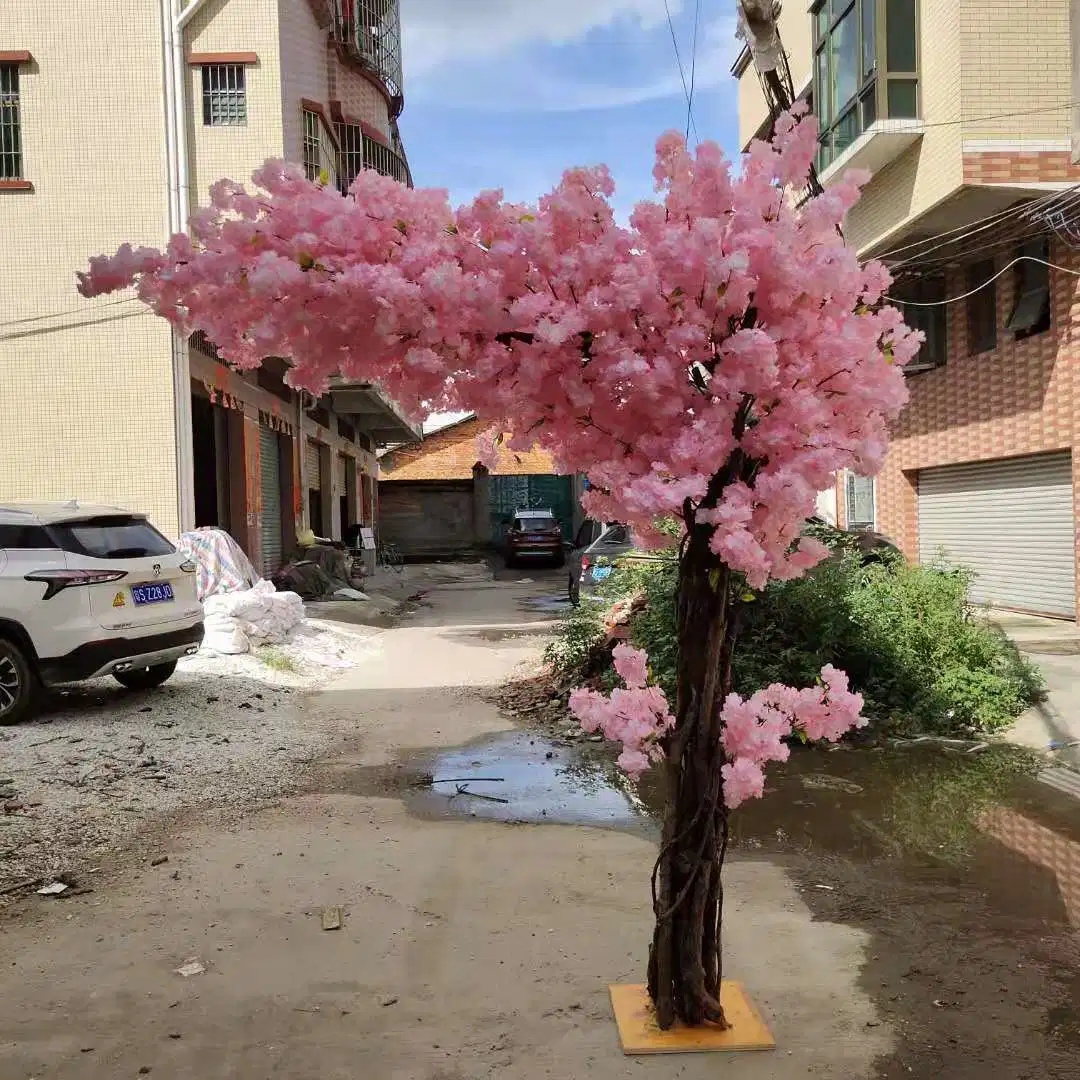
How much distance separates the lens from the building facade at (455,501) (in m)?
32.0

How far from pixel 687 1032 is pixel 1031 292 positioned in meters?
11.9

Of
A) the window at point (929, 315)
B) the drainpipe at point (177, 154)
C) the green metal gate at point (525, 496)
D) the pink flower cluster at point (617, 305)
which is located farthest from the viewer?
the green metal gate at point (525, 496)

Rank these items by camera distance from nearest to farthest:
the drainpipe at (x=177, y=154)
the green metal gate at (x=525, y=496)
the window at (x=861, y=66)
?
1. the drainpipe at (x=177, y=154)
2. the window at (x=861, y=66)
3. the green metal gate at (x=525, y=496)

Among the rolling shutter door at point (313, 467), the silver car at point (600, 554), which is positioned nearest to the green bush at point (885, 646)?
the silver car at point (600, 554)

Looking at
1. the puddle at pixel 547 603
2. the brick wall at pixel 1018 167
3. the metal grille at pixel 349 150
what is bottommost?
the puddle at pixel 547 603

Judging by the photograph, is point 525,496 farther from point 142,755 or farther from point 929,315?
point 142,755

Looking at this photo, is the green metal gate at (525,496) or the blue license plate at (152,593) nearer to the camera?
the blue license plate at (152,593)

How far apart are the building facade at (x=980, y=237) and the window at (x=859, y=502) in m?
1.80

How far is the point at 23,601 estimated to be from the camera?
22.5 ft

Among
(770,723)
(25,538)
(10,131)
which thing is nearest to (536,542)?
(10,131)

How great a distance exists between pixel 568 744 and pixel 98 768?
10.3 ft

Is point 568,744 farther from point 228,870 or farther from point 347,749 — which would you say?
point 228,870

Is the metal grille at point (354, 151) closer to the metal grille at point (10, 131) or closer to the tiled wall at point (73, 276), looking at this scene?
the tiled wall at point (73, 276)

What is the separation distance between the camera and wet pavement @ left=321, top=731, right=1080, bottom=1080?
294 cm
